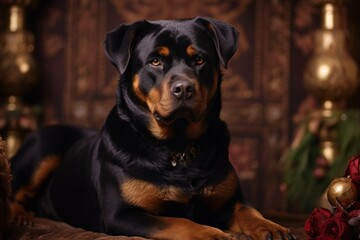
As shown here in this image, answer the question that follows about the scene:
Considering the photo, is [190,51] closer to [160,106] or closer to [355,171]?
[160,106]

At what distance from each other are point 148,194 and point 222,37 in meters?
0.56

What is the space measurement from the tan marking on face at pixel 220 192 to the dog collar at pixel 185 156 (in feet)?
0.36

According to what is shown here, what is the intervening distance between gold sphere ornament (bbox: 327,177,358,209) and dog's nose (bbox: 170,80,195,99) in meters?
0.52

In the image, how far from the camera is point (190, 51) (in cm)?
219

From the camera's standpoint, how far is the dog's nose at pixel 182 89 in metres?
2.08

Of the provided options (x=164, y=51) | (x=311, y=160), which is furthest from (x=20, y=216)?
(x=311, y=160)

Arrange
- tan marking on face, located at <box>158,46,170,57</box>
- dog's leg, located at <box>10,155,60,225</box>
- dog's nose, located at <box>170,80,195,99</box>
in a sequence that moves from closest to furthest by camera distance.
Answer: dog's nose, located at <box>170,80,195,99</box> → tan marking on face, located at <box>158,46,170,57</box> → dog's leg, located at <box>10,155,60,225</box>

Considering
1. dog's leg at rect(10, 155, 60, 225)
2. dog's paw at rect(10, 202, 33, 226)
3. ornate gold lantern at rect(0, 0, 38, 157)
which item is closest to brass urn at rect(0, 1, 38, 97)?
ornate gold lantern at rect(0, 0, 38, 157)

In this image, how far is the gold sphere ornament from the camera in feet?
6.88

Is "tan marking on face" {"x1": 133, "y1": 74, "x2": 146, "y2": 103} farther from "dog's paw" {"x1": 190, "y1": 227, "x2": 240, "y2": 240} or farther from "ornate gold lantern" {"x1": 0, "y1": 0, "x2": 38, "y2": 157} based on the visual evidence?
"ornate gold lantern" {"x1": 0, "y1": 0, "x2": 38, "y2": 157}

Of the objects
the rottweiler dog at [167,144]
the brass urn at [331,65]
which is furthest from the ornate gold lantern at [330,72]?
the rottweiler dog at [167,144]

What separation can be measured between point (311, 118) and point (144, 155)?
1.61m

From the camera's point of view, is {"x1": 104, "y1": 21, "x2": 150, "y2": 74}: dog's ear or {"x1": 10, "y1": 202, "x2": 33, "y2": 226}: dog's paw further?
{"x1": 10, "y1": 202, "x2": 33, "y2": 226}: dog's paw

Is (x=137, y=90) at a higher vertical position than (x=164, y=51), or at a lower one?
lower
